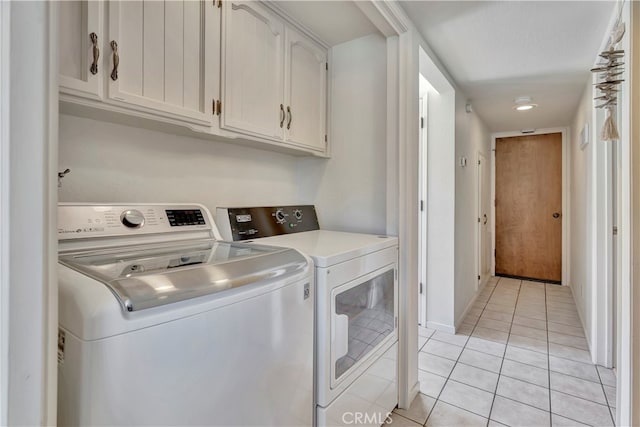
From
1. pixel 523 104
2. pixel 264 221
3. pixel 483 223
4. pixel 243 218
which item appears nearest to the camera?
pixel 243 218

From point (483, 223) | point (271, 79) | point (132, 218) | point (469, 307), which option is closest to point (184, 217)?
point (132, 218)

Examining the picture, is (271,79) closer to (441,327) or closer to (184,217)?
(184,217)

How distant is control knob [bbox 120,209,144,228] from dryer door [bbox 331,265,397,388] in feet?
2.56

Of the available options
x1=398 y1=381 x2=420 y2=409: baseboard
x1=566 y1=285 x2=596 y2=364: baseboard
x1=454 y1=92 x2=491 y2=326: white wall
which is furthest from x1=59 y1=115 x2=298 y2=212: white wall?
A: x1=566 y1=285 x2=596 y2=364: baseboard

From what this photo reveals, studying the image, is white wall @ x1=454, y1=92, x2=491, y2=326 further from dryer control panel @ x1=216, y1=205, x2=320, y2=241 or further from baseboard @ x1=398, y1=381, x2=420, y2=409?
dryer control panel @ x1=216, y1=205, x2=320, y2=241

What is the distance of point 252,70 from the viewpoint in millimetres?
1537

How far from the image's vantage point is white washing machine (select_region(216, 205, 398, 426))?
121 cm

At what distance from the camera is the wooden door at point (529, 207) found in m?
4.60

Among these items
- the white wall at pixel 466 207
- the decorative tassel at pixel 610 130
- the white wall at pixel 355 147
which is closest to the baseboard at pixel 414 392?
the white wall at pixel 355 147

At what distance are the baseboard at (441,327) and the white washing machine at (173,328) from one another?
6.91 feet

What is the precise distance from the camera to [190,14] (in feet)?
4.16

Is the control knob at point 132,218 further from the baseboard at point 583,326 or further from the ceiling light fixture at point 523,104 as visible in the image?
the ceiling light fixture at point 523,104

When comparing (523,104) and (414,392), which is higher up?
(523,104)

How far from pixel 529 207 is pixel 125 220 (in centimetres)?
531
